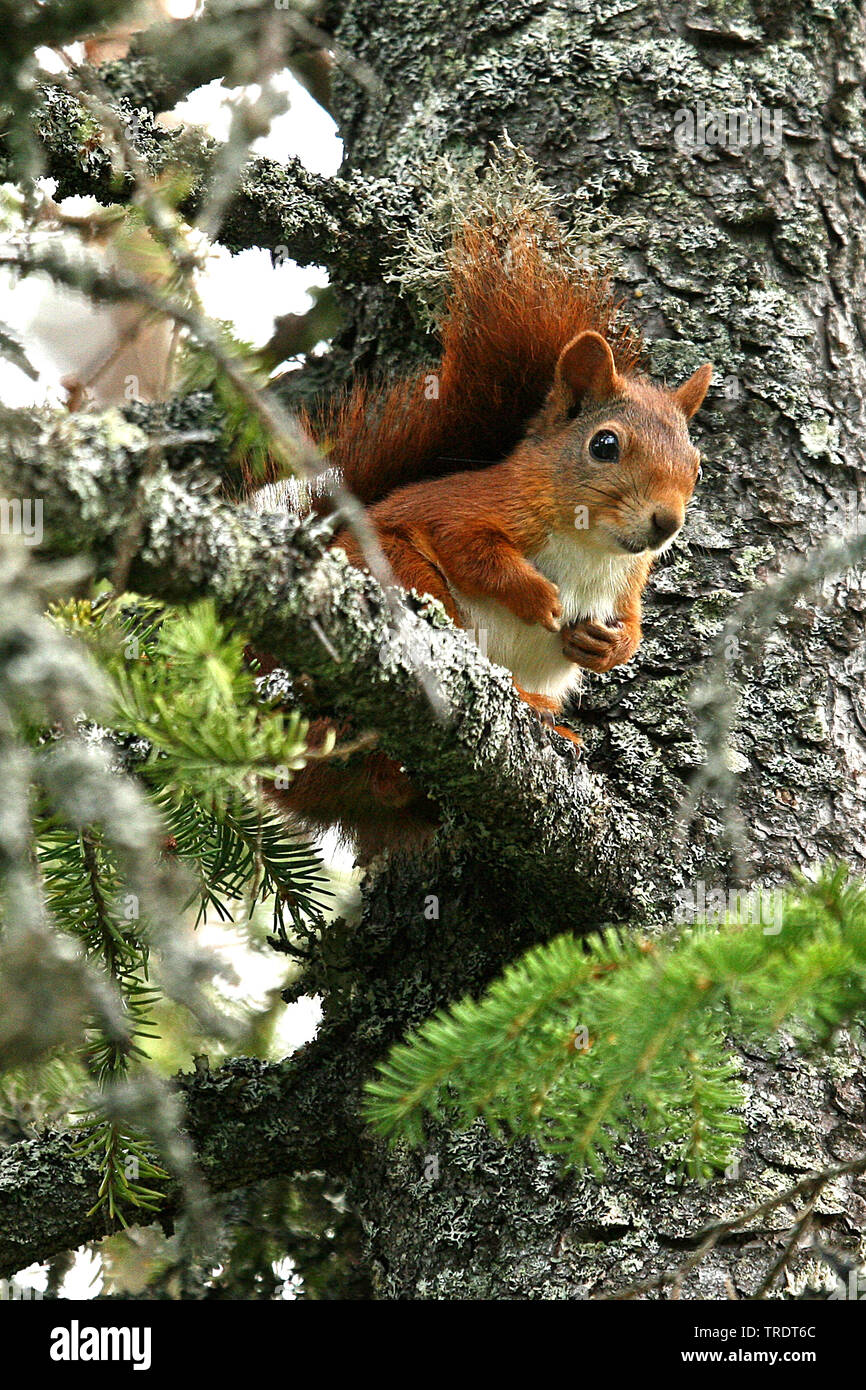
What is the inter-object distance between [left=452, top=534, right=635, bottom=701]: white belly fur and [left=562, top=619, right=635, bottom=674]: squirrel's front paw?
0.23 feet

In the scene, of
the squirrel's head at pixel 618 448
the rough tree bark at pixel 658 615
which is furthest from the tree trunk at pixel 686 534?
the squirrel's head at pixel 618 448

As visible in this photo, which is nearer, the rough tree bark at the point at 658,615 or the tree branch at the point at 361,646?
the tree branch at the point at 361,646

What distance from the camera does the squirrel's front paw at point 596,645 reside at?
1643mm

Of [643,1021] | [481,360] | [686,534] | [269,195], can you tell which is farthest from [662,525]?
[643,1021]

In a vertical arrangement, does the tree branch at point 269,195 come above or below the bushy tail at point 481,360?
above

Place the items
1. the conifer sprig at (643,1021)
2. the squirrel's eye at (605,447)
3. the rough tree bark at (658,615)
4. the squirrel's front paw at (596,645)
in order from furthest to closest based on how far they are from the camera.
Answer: the squirrel's eye at (605,447)
the squirrel's front paw at (596,645)
the rough tree bark at (658,615)
the conifer sprig at (643,1021)

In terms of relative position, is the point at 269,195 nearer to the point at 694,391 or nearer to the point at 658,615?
the point at 694,391

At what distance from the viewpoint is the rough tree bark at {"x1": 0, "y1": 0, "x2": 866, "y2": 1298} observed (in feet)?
4.50

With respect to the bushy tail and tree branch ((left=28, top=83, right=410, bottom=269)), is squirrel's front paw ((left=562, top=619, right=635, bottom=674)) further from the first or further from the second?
tree branch ((left=28, top=83, right=410, bottom=269))

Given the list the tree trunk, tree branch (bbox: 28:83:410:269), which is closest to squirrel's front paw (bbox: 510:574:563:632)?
the tree trunk

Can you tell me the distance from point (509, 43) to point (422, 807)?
4.02 ft

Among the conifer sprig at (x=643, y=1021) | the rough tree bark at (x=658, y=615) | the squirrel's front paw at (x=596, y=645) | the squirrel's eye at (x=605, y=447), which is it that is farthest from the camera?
the squirrel's eye at (x=605, y=447)

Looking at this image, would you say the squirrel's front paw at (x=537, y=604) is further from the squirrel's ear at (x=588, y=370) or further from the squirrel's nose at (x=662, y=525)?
the squirrel's ear at (x=588, y=370)

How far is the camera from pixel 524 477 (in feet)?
5.90
